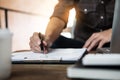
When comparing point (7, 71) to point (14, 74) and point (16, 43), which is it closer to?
point (14, 74)

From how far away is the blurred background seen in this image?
358 centimetres

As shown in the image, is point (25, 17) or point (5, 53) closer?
point (5, 53)

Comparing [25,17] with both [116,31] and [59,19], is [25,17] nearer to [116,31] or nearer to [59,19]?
[59,19]

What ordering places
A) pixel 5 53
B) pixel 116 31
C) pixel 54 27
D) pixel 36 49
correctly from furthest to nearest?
pixel 54 27, pixel 36 49, pixel 116 31, pixel 5 53

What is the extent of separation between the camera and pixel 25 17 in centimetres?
365

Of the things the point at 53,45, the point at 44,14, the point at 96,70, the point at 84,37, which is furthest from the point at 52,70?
the point at 44,14

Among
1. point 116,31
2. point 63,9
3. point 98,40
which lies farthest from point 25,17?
point 116,31

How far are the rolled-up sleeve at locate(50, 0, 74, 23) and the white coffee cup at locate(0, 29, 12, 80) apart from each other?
841 millimetres

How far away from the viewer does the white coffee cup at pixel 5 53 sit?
0.56 meters

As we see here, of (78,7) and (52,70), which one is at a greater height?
(78,7)

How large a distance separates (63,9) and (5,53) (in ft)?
2.88

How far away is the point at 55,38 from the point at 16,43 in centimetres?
253

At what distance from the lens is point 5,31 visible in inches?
22.1

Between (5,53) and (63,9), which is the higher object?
(63,9)
